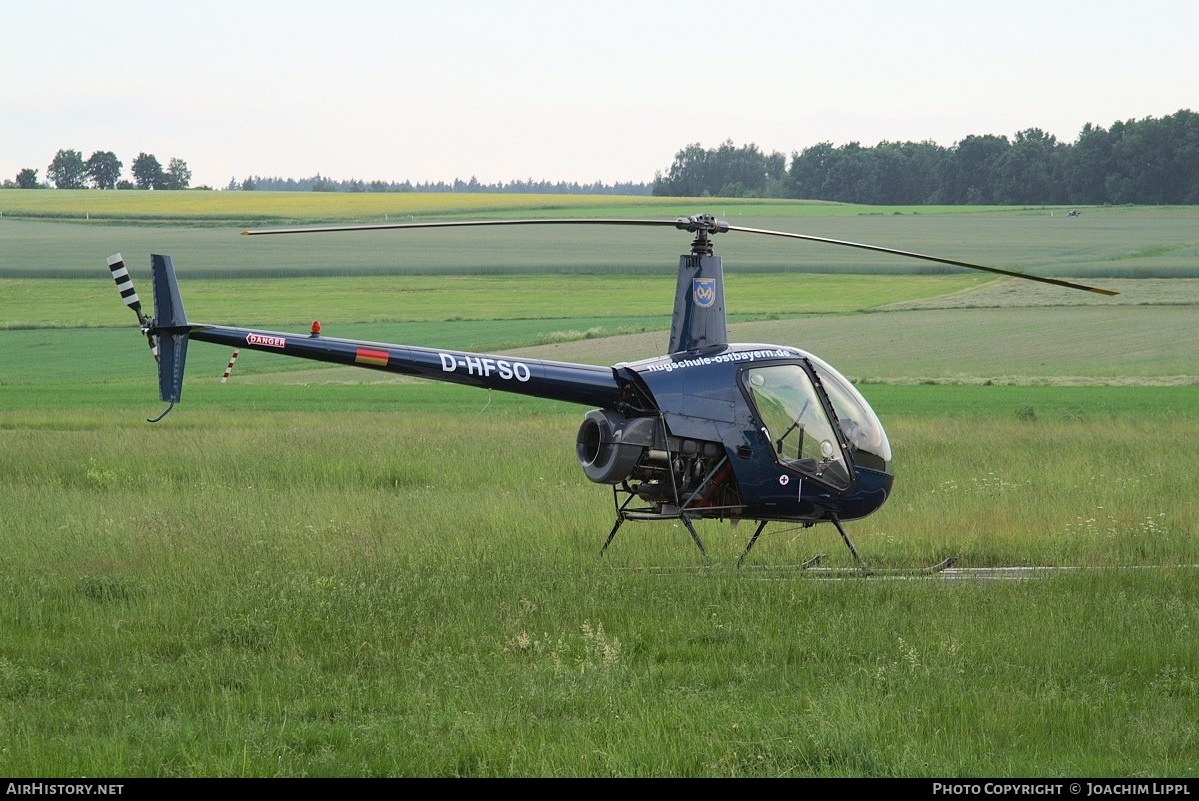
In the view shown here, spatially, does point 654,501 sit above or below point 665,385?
below

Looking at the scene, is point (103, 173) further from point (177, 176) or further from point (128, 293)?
point (128, 293)

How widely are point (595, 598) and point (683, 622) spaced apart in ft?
2.93

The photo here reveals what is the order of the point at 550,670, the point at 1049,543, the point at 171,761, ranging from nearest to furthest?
the point at 171,761 < the point at 550,670 < the point at 1049,543

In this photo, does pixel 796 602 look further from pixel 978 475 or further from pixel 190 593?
pixel 978 475

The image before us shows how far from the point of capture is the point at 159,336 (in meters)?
13.0

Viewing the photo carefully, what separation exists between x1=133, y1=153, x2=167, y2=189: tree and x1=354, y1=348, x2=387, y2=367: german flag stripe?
453 ft

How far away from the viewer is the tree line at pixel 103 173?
141 metres

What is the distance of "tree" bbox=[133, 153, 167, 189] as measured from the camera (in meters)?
140

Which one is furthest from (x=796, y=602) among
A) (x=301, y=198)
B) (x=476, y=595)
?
(x=301, y=198)

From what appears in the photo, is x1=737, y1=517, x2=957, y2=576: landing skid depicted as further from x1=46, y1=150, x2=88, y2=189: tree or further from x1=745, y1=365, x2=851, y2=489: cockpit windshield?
x1=46, y1=150, x2=88, y2=189: tree

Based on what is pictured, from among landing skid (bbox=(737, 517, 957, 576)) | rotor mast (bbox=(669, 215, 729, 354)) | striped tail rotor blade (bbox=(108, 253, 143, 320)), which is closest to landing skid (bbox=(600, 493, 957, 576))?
landing skid (bbox=(737, 517, 957, 576))

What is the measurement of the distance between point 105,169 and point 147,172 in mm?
5397

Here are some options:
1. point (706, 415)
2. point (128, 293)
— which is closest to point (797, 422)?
point (706, 415)

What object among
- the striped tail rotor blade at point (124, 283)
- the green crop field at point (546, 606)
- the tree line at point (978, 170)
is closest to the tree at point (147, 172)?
the tree line at point (978, 170)
